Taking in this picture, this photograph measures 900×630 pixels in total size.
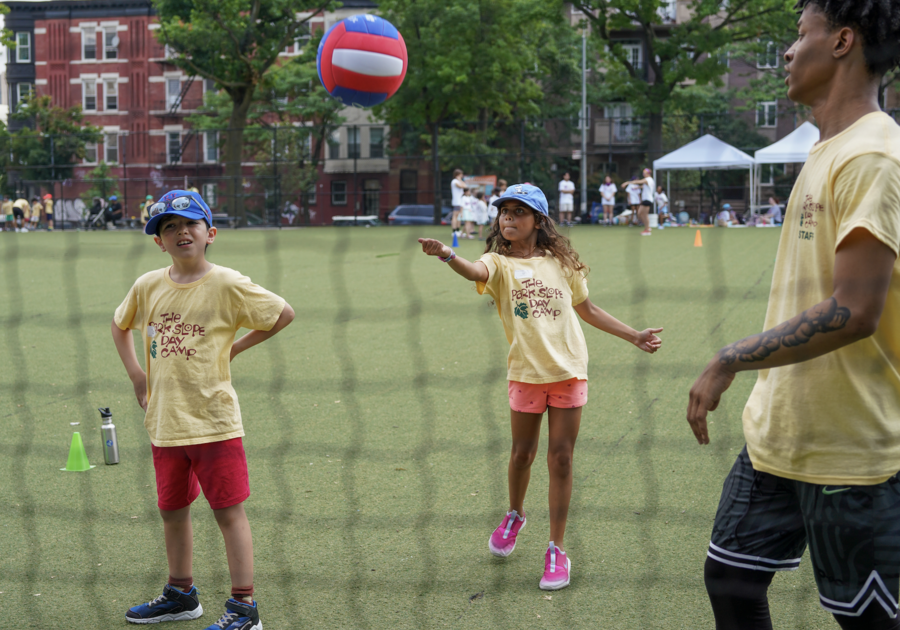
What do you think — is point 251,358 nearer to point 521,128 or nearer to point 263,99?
point 521,128

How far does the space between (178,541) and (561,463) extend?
4.58 ft

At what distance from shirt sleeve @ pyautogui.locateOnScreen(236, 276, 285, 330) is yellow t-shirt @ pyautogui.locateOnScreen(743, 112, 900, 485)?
1704 mm

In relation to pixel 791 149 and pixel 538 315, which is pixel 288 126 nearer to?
pixel 791 149

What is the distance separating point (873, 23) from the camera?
1.92m

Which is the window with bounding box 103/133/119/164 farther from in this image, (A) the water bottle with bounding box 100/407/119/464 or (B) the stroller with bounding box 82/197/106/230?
(A) the water bottle with bounding box 100/407/119/464

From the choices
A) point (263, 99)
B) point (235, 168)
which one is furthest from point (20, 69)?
point (235, 168)

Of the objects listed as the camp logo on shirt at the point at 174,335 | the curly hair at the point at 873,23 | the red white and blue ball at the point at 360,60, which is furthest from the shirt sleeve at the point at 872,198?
the red white and blue ball at the point at 360,60

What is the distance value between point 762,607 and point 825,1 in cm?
143

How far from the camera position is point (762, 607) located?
7.17ft

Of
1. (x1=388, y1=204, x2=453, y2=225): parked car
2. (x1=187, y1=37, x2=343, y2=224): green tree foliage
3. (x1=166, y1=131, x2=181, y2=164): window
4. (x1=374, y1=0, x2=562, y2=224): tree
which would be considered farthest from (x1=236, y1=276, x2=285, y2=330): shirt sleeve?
(x1=166, y1=131, x2=181, y2=164): window

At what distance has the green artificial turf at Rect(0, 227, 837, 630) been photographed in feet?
10.4

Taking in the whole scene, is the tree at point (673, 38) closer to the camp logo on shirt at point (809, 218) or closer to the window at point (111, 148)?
the window at point (111, 148)

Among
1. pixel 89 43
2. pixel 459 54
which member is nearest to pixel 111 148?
pixel 89 43

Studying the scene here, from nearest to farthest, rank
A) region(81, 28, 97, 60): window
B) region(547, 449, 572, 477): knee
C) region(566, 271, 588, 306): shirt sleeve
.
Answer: region(547, 449, 572, 477): knee < region(566, 271, 588, 306): shirt sleeve < region(81, 28, 97, 60): window
